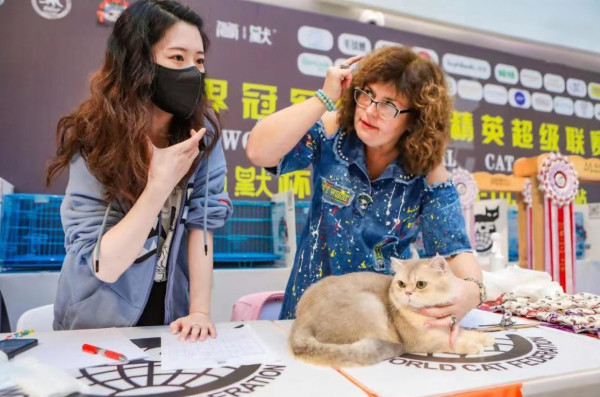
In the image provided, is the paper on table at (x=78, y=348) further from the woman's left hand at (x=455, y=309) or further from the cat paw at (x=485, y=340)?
the cat paw at (x=485, y=340)

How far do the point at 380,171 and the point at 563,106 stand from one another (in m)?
3.91

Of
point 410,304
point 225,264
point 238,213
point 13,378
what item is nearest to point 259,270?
point 225,264

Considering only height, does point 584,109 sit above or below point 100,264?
above

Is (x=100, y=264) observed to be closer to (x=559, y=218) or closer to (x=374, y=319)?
(x=374, y=319)

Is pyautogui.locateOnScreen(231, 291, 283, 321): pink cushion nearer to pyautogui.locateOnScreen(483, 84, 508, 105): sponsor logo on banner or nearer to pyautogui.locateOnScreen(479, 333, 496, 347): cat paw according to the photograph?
pyautogui.locateOnScreen(479, 333, 496, 347): cat paw

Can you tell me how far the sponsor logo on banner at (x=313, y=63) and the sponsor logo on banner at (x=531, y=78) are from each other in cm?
214

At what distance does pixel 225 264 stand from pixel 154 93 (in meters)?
1.77

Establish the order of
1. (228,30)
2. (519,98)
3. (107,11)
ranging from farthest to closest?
(519,98), (228,30), (107,11)

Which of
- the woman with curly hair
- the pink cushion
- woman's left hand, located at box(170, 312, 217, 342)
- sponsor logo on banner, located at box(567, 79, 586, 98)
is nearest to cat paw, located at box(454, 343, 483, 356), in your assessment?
the woman with curly hair

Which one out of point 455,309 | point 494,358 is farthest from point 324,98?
point 494,358

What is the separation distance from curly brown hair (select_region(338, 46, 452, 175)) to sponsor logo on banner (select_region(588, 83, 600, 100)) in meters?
4.13

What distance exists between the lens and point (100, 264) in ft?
3.26

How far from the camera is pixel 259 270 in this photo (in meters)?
2.54

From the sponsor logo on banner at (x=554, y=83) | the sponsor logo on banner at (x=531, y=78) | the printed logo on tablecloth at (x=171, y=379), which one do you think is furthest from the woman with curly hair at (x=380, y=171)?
the sponsor logo on banner at (x=554, y=83)
